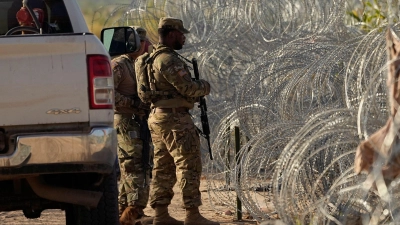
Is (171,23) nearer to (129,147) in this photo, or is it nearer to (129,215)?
(129,147)

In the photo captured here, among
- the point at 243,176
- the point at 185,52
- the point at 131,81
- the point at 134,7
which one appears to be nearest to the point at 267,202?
the point at 243,176

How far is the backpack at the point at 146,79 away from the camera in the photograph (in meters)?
7.79

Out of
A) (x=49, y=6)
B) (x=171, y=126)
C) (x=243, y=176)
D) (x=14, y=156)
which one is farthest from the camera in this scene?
(x=171, y=126)

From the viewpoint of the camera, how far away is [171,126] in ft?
25.3

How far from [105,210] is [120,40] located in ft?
5.01

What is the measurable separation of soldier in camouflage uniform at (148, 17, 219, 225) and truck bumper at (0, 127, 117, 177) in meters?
2.08

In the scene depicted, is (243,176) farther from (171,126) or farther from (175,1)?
(175,1)

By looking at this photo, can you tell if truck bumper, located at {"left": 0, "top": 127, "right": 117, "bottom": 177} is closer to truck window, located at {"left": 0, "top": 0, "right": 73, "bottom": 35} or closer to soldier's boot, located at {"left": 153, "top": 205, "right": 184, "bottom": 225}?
truck window, located at {"left": 0, "top": 0, "right": 73, "bottom": 35}

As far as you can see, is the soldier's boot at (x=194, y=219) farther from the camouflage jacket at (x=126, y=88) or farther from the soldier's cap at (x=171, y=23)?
the soldier's cap at (x=171, y=23)

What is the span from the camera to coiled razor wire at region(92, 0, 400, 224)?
4.92 m

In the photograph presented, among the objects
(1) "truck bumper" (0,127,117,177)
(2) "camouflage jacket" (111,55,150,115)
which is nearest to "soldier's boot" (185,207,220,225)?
(2) "camouflage jacket" (111,55,150,115)

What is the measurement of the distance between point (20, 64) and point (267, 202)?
127 inches

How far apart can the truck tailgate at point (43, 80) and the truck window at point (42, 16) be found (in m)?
0.95

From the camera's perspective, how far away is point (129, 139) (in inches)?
327
